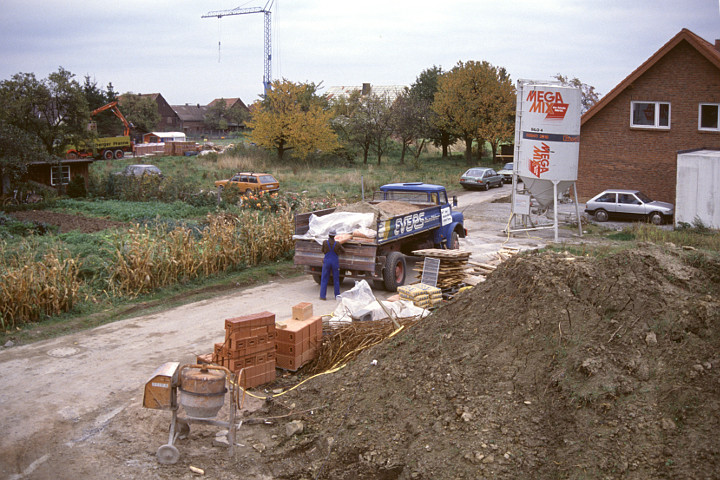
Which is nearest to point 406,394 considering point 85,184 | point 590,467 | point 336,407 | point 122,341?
point 336,407

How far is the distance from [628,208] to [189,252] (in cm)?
1885

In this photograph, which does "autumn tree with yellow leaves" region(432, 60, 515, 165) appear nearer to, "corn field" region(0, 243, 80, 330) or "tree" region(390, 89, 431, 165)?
"tree" region(390, 89, 431, 165)

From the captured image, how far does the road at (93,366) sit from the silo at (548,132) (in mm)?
9810

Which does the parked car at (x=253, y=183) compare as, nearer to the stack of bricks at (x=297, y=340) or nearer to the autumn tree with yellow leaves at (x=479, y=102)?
the stack of bricks at (x=297, y=340)

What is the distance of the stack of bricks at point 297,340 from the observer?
8781 mm

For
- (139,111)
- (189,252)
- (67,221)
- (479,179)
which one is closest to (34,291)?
(189,252)

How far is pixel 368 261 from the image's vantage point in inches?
515

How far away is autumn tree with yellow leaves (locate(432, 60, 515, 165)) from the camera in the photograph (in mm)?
46125

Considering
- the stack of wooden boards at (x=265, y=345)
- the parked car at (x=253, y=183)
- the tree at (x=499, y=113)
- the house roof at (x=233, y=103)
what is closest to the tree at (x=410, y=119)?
the tree at (x=499, y=113)

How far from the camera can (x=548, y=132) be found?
2027cm

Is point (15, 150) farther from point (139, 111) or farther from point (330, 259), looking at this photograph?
point (139, 111)

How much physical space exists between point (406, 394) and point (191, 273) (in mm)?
8314

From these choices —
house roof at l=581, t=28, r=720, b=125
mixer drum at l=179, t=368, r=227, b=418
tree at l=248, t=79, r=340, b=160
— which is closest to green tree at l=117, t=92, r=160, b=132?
tree at l=248, t=79, r=340, b=160

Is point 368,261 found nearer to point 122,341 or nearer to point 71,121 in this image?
point 122,341
